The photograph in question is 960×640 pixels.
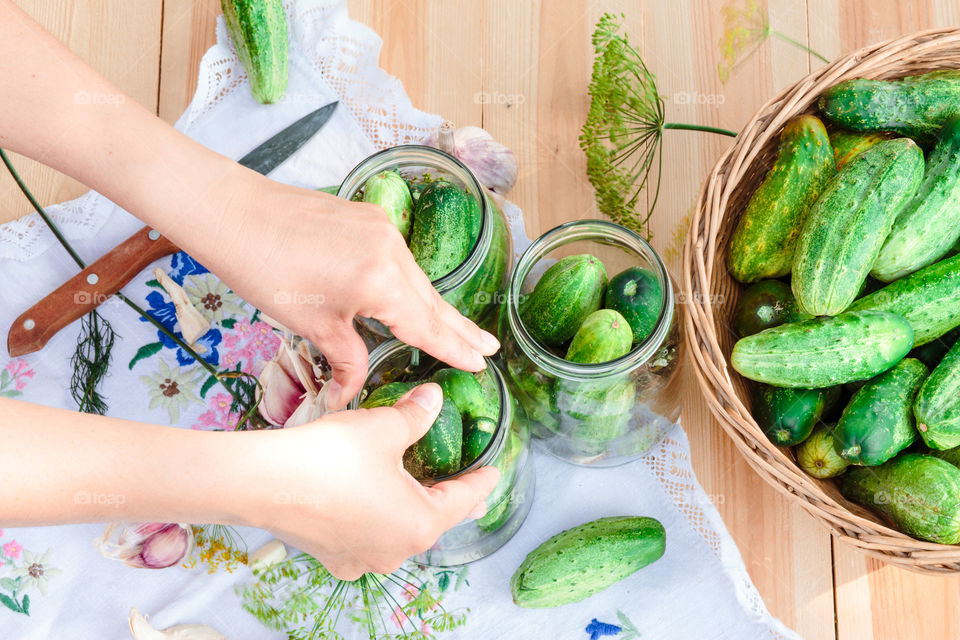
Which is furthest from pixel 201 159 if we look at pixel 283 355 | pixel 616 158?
pixel 616 158

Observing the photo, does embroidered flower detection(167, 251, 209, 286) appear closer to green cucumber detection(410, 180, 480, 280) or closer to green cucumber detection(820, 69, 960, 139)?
green cucumber detection(410, 180, 480, 280)

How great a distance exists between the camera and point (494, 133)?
117 cm

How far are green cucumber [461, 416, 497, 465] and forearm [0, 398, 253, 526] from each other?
26cm

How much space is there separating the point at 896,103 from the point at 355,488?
84 centimetres

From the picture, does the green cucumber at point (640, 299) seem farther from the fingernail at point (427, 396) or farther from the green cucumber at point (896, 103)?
the green cucumber at point (896, 103)

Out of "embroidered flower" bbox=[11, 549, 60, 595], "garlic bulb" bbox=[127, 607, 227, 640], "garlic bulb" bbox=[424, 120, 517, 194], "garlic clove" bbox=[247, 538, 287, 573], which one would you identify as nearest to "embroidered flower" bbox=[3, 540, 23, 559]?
"embroidered flower" bbox=[11, 549, 60, 595]

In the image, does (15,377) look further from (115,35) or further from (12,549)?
(115,35)

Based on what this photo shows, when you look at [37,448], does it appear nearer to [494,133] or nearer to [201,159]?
[201,159]

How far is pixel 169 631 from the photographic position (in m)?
1.00

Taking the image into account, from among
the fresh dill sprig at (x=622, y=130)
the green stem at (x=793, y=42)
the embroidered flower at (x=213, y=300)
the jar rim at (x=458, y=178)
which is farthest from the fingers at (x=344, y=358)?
the green stem at (x=793, y=42)

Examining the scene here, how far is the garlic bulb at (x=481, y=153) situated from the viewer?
1.09 meters

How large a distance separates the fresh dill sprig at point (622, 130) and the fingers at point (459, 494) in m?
0.51

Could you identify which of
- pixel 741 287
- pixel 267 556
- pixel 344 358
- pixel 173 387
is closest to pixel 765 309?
pixel 741 287

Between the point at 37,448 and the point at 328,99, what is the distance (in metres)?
0.75
